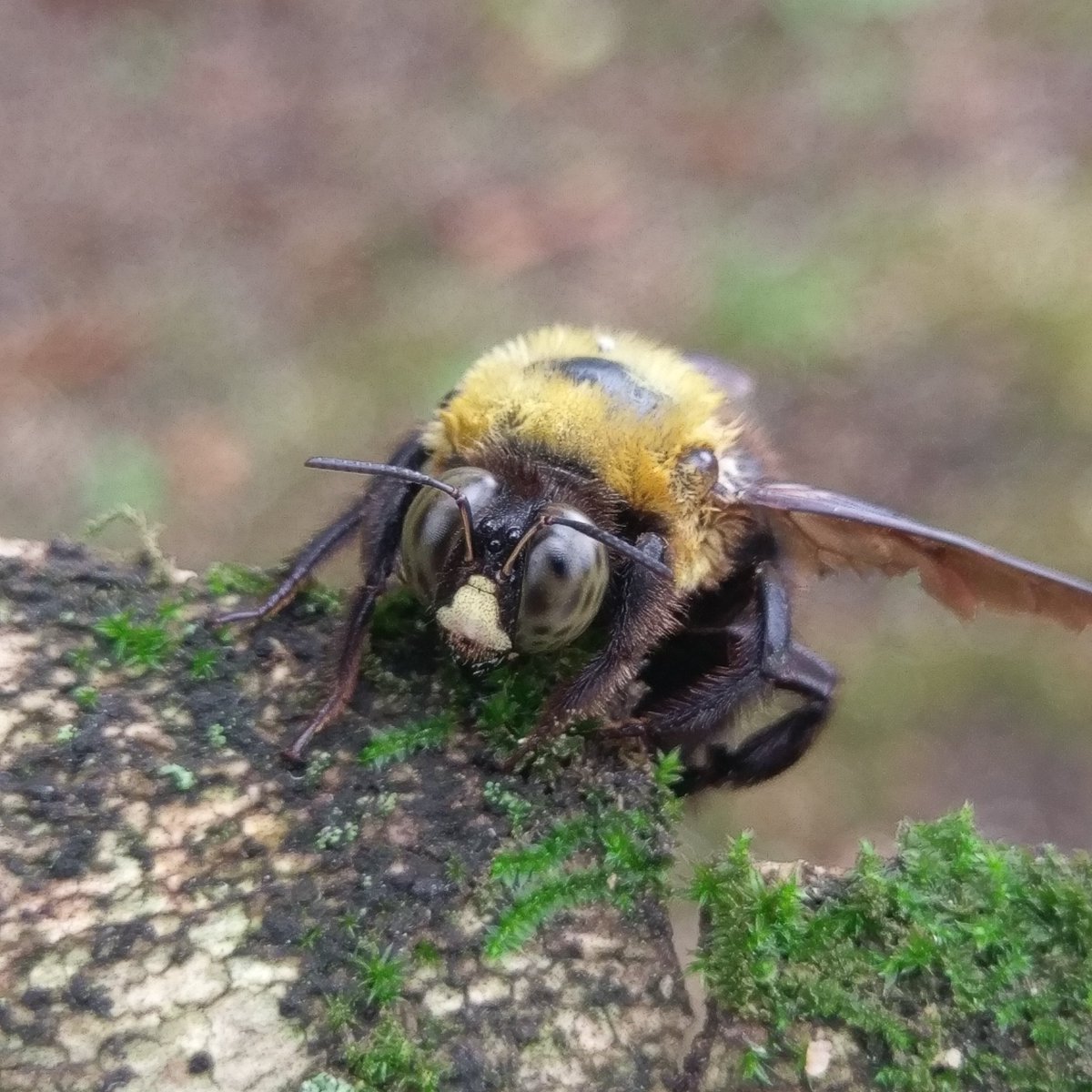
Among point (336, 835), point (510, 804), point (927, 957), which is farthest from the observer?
point (510, 804)

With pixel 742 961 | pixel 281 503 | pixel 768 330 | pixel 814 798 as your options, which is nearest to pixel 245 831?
pixel 742 961

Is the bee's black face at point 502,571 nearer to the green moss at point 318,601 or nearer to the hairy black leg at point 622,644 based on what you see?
the hairy black leg at point 622,644

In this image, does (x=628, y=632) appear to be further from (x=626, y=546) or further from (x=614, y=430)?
(x=614, y=430)

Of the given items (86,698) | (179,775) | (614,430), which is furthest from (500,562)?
→ (86,698)

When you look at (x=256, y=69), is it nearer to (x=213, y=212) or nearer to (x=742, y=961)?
(x=213, y=212)

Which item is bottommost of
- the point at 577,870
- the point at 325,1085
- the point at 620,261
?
the point at 325,1085

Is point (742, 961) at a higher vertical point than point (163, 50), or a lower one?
lower
